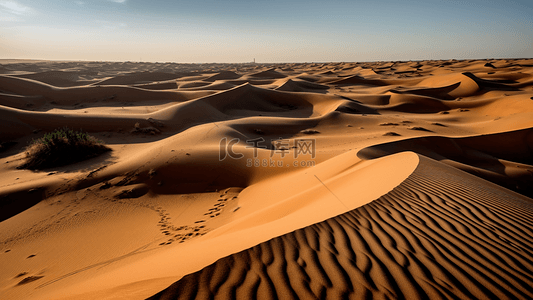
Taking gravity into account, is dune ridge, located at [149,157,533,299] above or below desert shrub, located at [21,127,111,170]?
above

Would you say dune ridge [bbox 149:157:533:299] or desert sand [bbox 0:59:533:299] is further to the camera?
desert sand [bbox 0:59:533:299]

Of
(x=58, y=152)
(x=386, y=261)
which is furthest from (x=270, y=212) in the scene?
(x=58, y=152)

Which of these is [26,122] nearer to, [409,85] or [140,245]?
[140,245]

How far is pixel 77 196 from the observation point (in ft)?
19.1

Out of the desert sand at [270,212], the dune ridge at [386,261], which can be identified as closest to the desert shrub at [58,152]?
the desert sand at [270,212]

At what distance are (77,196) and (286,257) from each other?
5930mm

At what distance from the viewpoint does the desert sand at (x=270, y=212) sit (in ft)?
6.31

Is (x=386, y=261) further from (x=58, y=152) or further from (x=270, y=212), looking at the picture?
(x=58, y=152)

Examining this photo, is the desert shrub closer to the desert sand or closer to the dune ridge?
the desert sand

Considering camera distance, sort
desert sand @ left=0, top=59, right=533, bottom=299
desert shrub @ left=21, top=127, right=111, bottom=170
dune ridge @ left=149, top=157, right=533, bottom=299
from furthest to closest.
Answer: desert shrub @ left=21, top=127, right=111, bottom=170 < desert sand @ left=0, top=59, right=533, bottom=299 < dune ridge @ left=149, top=157, right=533, bottom=299

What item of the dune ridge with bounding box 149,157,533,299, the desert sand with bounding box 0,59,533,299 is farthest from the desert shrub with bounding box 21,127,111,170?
the dune ridge with bounding box 149,157,533,299

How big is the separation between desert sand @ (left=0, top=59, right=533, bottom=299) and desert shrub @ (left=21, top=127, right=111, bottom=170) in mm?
423

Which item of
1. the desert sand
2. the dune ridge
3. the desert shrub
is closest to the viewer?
the dune ridge

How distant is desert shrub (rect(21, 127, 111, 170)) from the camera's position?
296 inches
